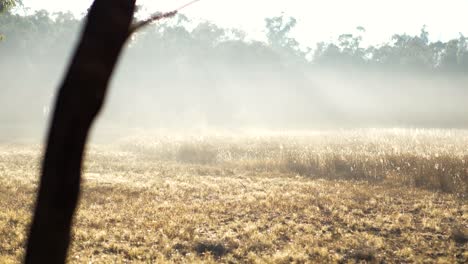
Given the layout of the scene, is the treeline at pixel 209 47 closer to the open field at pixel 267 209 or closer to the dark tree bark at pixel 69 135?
the open field at pixel 267 209

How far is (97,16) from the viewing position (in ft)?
11.2

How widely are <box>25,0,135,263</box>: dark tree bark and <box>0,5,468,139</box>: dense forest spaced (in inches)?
1973

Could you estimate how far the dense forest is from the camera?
55.4 metres

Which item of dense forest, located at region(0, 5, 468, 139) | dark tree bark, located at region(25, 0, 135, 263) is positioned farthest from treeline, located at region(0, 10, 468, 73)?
dark tree bark, located at region(25, 0, 135, 263)

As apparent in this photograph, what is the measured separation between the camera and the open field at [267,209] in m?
6.46

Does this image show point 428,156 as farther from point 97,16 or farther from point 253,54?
point 253,54

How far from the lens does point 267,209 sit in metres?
9.41

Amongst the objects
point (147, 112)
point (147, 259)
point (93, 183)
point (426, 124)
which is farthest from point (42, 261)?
point (426, 124)

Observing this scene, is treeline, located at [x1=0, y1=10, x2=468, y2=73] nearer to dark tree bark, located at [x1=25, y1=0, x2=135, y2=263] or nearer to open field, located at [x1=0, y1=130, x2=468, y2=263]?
open field, located at [x1=0, y1=130, x2=468, y2=263]

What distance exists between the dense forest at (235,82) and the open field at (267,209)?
38.7m

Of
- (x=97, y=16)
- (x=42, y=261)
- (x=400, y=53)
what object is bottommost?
(x=42, y=261)

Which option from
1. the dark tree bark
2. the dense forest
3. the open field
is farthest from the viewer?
the dense forest

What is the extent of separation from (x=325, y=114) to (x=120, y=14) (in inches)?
2422

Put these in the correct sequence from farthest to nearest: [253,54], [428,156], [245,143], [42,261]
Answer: [253,54] < [245,143] < [428,156] < [42,261]
